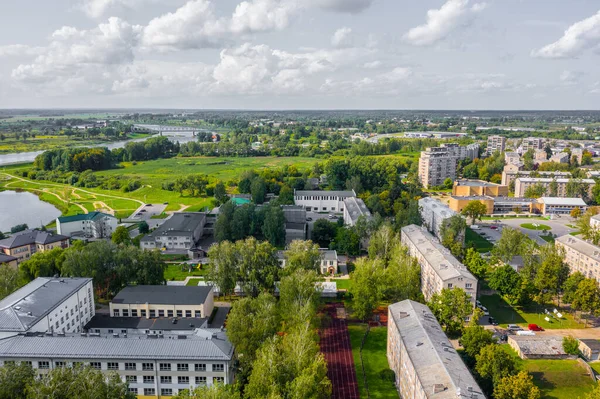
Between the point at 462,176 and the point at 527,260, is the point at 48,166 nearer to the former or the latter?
the point at 462,176

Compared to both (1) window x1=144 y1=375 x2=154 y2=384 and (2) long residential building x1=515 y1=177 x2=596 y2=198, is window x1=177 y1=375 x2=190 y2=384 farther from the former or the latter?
(2) long residential building x1=515 y1=177 x2=596 y2=198

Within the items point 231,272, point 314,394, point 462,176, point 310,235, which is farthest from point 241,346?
point 462,176

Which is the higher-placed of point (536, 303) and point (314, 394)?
point (314, 394)

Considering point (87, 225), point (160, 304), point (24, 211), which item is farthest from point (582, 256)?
point (24, 211)

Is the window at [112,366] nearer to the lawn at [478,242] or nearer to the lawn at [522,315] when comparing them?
the lawn at [522,315]

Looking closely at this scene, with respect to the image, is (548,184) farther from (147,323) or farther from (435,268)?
(147,323)

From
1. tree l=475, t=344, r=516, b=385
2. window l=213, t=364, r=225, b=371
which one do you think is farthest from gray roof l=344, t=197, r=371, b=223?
window l=213, t=364, r=225, b=371
